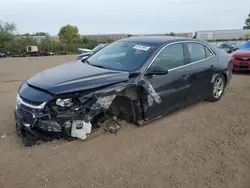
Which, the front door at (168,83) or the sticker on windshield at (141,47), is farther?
the sticker on windshield at (141,47)

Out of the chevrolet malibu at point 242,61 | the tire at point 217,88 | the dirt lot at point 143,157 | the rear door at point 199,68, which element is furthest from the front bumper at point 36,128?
the chevrolet malibu at point 242,61

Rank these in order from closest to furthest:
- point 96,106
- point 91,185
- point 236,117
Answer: point 91,185 → point 96,106 → point 236,117

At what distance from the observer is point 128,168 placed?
2.97 meters

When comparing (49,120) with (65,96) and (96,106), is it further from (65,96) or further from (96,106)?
(96,106)

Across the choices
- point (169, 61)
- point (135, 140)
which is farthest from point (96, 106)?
point (169, 61)

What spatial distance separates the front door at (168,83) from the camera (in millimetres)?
3885

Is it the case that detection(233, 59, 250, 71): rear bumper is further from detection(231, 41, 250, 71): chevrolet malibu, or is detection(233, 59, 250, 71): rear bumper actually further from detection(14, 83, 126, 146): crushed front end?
detection(14, 83, 126, 146): crushed front end

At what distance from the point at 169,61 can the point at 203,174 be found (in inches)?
81.7

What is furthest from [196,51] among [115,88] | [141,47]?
Answer: [115,88]

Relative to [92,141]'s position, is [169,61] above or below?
above

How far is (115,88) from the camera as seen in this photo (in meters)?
3.46

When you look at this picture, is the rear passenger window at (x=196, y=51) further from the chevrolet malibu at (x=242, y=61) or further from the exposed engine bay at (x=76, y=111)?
the chevrolet malibu at (x=242, y=61)

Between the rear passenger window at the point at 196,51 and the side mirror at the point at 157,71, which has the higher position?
the rear passenger window at the point at 196,51

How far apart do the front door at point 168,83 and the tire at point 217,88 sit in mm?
1086
